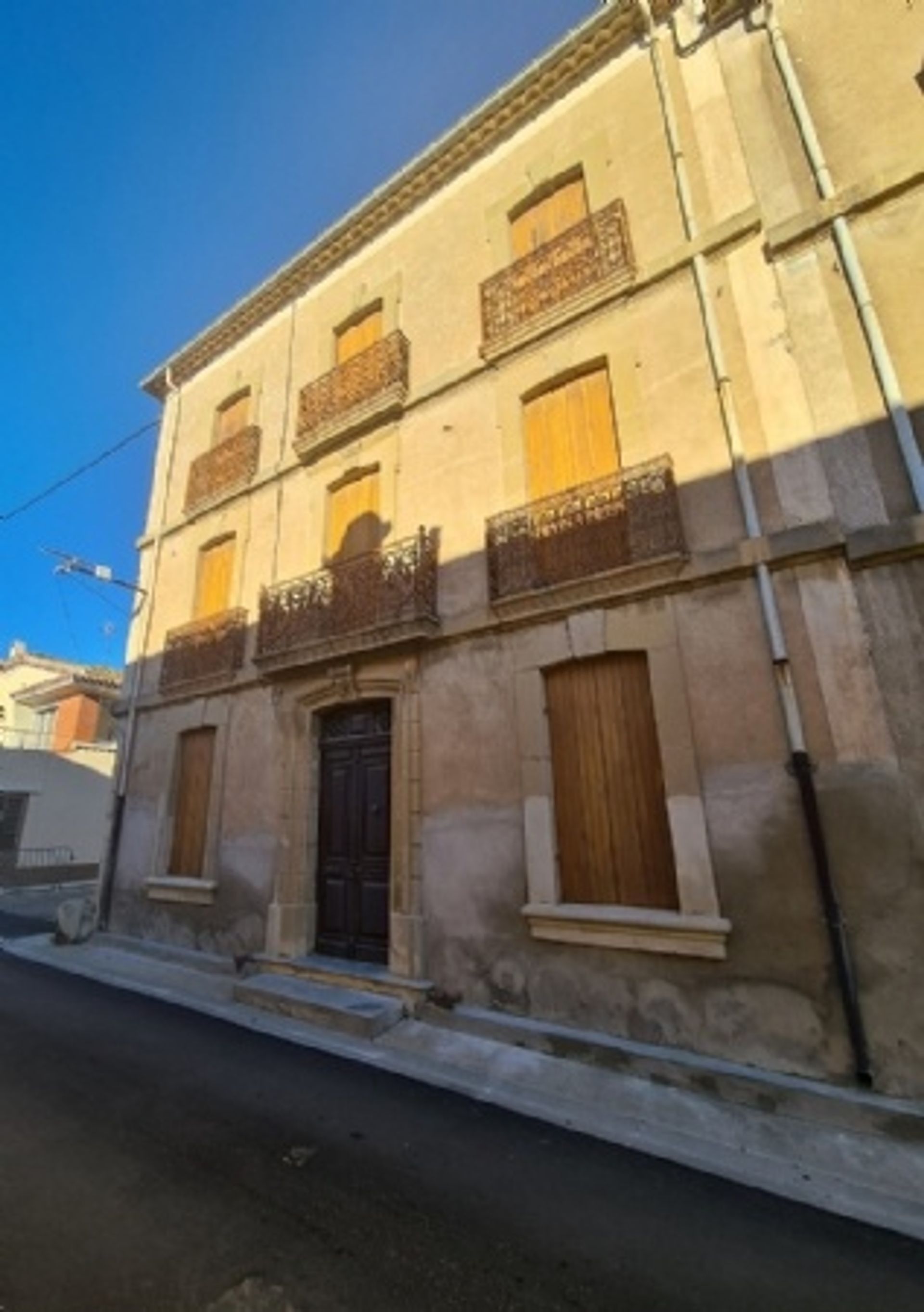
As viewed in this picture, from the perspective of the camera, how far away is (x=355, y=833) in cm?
735

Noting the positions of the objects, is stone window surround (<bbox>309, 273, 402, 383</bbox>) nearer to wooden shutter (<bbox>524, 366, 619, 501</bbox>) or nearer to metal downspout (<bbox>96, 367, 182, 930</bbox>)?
wooden shutter (<bbox>524, 366, 619, 501</bbox>)

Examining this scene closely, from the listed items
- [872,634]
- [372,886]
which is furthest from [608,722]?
[372,886]

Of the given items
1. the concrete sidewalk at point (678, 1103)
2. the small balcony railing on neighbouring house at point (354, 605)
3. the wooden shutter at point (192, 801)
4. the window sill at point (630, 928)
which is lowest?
the concrete sidewalk at point (678, 1103)

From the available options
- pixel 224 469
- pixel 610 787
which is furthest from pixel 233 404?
pixel 610 787

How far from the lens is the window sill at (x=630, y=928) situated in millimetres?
4621

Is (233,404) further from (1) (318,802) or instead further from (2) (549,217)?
(1) (318,802)

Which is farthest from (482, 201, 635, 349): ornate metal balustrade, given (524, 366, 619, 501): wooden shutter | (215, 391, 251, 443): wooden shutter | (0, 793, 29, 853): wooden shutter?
(0, 793, 29, 853): wooden shutter

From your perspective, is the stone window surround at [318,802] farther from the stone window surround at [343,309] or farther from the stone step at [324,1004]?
the stone window surround at [343,309]

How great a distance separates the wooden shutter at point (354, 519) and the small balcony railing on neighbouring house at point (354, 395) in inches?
29.5

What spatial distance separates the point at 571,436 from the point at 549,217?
3.58 metres

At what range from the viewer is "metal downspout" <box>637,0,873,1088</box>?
4086 mm

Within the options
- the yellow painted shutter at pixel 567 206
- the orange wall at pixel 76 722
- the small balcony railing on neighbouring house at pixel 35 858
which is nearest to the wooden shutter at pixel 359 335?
the yellow painted shutter at pixel 567 206

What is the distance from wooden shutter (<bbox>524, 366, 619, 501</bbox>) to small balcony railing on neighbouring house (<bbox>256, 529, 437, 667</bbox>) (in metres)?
1.59

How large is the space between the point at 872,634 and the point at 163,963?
9.18m
